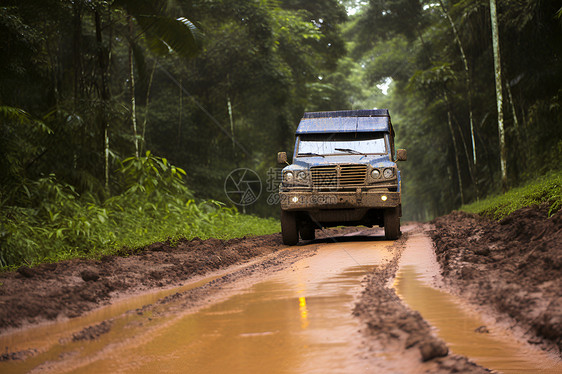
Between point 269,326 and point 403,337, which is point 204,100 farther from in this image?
point 403,337

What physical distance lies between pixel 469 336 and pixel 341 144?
831 cm

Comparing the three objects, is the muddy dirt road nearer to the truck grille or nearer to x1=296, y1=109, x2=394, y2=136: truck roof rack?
the truck grille

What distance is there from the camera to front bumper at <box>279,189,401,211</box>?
33.8ft

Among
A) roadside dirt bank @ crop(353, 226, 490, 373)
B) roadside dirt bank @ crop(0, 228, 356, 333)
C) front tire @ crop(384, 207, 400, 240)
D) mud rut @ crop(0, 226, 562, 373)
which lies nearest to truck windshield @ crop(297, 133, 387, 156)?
front tire @ crop(384, 207, 400, 240)

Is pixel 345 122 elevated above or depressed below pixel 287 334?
above

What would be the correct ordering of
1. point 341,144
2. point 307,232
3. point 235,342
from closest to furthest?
point 235,342 → point 341,144 → point 307,232

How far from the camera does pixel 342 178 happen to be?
10422 millimetres

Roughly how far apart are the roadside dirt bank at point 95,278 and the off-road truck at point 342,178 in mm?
1801

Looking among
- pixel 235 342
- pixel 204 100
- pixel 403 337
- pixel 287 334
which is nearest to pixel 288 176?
pixel 287 334

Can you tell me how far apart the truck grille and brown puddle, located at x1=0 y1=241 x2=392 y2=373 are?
17.7 ft

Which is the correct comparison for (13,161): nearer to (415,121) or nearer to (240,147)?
(240,147)

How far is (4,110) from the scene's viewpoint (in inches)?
380

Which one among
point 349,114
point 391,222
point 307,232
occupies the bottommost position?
point 307,232

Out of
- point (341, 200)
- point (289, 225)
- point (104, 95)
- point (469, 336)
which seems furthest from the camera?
point (104, 95)
